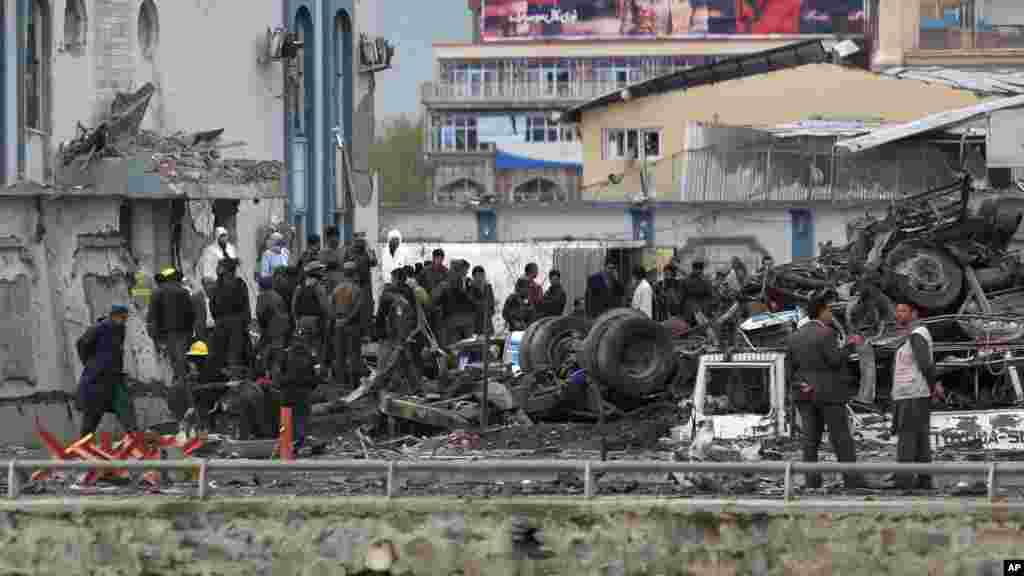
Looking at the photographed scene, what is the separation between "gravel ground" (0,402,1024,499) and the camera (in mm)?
15414

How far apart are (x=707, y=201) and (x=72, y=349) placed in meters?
24.6

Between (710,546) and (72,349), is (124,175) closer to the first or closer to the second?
(72,349)

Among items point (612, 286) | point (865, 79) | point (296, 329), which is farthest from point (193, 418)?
point (865, 79)

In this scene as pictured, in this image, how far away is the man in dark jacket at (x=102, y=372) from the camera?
63.5 feet

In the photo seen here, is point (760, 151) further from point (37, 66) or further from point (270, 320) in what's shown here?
point (270, 320)

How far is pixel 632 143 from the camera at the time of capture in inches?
2365

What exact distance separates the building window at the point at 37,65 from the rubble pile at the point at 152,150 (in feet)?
1.96

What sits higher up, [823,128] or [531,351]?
[823,128]

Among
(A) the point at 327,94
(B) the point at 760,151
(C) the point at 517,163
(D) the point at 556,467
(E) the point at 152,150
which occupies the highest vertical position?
(C) the point at 517,163

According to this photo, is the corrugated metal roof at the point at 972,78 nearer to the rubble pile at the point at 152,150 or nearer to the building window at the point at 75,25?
the rubble pile at the point at 152,150

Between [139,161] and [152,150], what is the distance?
1.64 m

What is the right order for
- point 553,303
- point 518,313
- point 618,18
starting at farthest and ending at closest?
1. point 618,18
2. point 518,313
3. point 553,303

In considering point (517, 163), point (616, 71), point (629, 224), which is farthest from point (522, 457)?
point (517, 163)

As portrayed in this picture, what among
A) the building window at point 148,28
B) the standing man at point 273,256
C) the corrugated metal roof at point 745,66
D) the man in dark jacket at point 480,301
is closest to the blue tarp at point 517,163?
the corrugated metal roof at point 745,66
